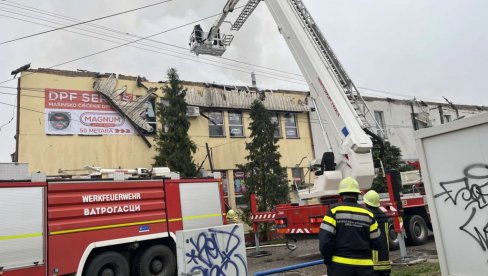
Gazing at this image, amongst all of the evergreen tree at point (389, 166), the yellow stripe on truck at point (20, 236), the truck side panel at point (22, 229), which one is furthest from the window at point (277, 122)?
the yellow stripe on truck at point (20, 236)

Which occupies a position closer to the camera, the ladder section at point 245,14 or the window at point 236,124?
the ladder section at point 245,14

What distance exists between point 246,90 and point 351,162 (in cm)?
1217

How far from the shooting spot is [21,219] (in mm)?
7895

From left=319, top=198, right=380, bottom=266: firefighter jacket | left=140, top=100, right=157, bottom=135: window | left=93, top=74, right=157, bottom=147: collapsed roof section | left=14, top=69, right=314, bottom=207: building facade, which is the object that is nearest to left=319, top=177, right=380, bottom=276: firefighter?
left=319, top=198, right=380, bottom=266: firefighter jacket

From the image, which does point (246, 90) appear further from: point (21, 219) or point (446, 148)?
point (446, 148)

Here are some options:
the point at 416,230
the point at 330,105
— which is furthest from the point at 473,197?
the point at 416,230

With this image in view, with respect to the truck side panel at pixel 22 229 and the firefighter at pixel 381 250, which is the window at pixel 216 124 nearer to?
the truck side panel at pixel 22 229

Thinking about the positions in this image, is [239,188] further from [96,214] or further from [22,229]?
[22,229]

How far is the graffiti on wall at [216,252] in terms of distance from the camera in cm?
564

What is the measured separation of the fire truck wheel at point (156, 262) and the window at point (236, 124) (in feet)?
36.5

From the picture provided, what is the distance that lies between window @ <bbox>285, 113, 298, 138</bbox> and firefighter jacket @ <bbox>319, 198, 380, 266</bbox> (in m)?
18.0

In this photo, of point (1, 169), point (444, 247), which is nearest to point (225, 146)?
point (1, 169)

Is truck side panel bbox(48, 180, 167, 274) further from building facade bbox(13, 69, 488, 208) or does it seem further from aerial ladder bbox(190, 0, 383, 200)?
building facade bbox(13, 69, 488, 208)

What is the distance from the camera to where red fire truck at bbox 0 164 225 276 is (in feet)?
25.8
